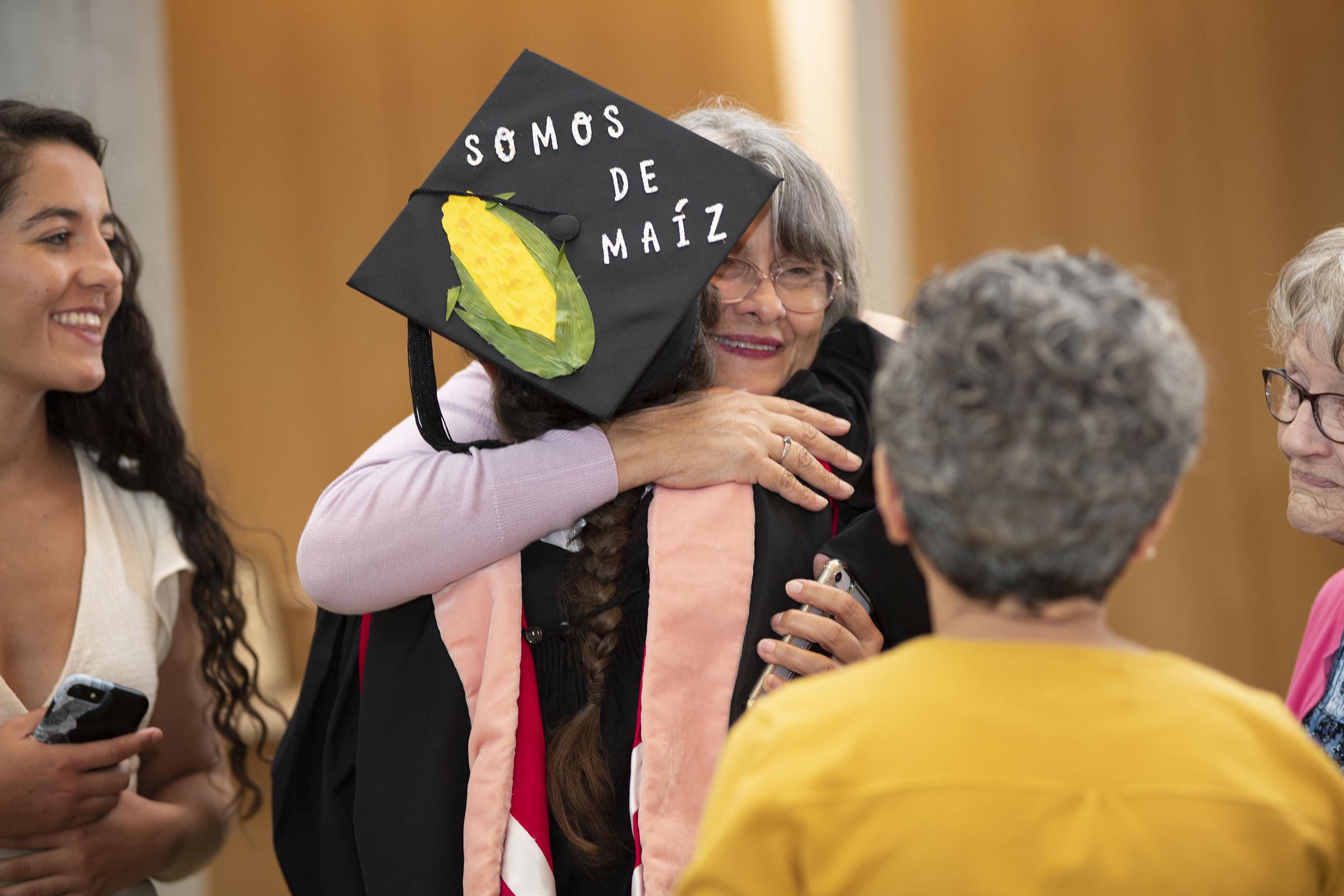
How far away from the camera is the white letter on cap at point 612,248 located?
1.24 metres

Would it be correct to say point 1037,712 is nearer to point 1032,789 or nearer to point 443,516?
→ point 1032,789

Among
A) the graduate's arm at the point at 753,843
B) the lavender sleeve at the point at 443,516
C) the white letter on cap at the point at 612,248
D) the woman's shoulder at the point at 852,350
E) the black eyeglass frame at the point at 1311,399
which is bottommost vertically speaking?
the graduate's arm at the point at 753,843

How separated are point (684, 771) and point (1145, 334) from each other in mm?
671

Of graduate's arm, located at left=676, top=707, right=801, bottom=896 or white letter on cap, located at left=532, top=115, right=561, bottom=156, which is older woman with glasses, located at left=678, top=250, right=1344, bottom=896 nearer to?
graduate's arm, located at left=676, top=707, right=801, bottom=896

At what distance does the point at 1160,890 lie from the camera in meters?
0.67

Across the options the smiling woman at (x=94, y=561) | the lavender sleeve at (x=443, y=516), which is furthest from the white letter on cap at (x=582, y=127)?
the smiling woman at (x=94, y=561)

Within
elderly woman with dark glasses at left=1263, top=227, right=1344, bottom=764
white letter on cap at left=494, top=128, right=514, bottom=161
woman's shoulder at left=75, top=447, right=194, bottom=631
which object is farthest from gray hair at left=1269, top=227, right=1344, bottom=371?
woman's shoulder at left=75, top=447, right=194, bottom=631

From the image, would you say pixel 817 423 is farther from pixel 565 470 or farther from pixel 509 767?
pixel 509 767

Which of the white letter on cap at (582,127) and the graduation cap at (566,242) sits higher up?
the white letter on cap at (582,127)

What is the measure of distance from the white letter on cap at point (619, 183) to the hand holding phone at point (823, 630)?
481 millimetres

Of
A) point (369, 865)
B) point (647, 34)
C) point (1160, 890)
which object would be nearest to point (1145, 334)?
point (1160, 890)

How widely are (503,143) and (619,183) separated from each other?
15cm

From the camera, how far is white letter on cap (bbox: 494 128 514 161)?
4.23 feet

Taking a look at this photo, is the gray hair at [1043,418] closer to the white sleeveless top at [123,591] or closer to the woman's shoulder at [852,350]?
the woman's shoulder at [852,350]
